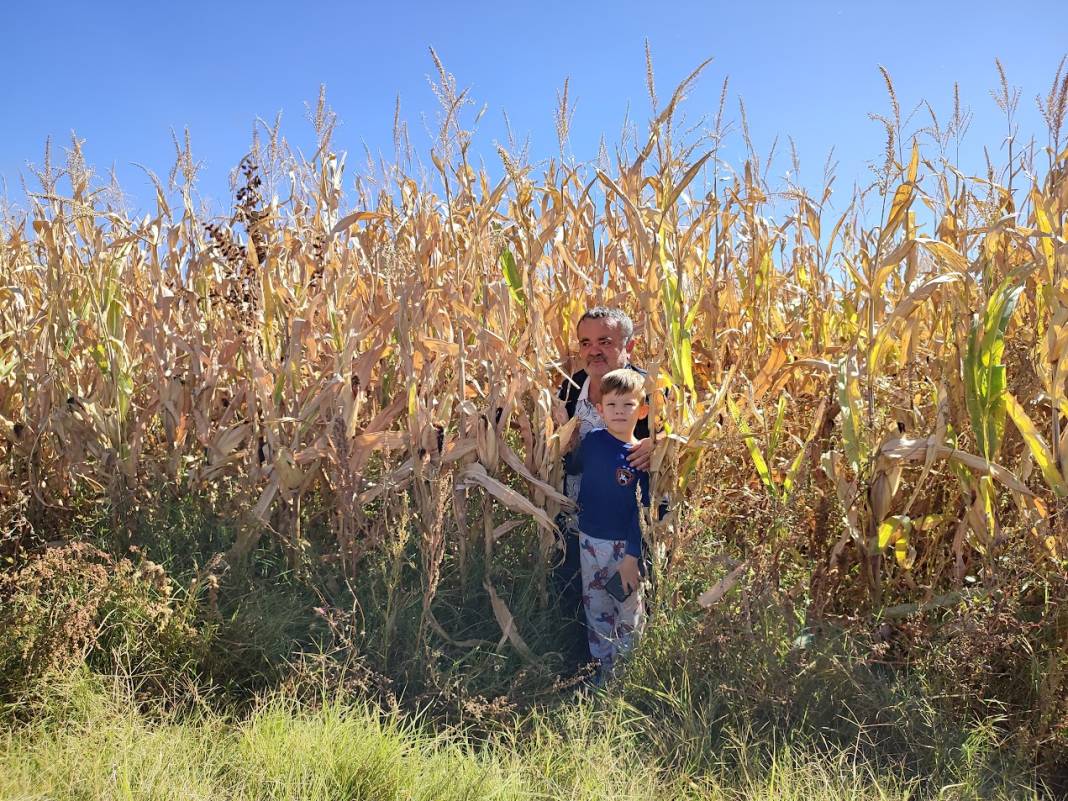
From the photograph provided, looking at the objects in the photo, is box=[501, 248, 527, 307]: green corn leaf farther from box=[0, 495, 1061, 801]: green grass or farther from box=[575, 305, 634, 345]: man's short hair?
box=[0, 495, 1061, 801]: green grass

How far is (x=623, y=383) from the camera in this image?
2385mm

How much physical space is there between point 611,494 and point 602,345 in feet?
1.51

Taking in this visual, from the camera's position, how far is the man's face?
2.53 m

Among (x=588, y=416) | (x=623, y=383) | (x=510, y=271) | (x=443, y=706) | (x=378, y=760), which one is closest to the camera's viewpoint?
(x=378, y=760)

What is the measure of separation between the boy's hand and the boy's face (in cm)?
36

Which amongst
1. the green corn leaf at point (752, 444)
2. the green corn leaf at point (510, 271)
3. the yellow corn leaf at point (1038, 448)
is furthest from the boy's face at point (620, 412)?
the yellow corn leaf at point (1038, 448)

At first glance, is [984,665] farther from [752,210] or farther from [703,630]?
[752,210]

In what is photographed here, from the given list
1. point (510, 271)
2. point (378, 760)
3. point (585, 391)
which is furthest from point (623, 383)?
point (378, 760)

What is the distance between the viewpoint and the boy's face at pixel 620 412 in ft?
7.90

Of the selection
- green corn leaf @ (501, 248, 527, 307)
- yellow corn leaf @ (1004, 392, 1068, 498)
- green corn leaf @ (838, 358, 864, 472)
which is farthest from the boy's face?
yellow corn leaf @ (1004, 392, 1068, 498)

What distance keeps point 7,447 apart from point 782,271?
322 centimetres

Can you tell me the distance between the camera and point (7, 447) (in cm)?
315

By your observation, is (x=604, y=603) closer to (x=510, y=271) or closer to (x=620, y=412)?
(x=620, y=412)

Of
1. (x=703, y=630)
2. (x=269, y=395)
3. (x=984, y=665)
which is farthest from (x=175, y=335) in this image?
(x=984, y=665)
